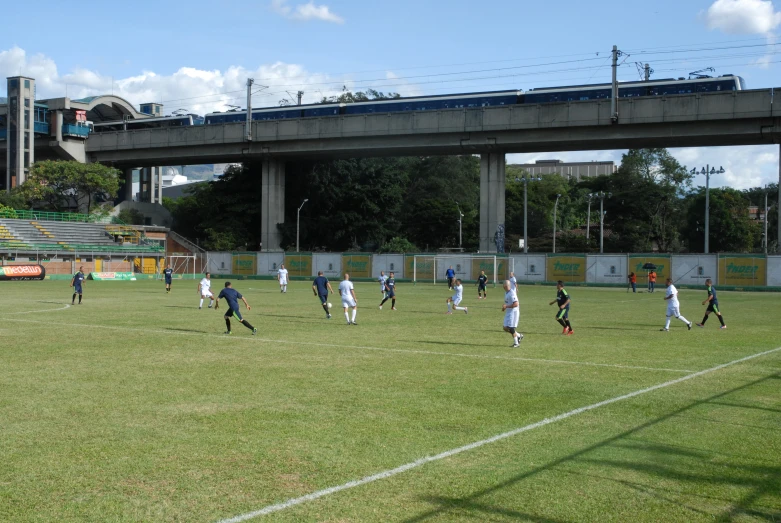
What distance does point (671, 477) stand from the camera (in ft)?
26.7

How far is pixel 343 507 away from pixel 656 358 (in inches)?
498

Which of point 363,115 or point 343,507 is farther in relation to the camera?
point 363,115

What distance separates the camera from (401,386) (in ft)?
44.9

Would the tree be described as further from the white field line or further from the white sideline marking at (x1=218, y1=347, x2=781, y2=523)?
the white sideline marking at (x1=218, y1=347, x2=781, y2=523)

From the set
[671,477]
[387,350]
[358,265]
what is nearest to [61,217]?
[358,265]

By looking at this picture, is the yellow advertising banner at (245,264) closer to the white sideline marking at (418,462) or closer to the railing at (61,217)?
the railing at (61,217)

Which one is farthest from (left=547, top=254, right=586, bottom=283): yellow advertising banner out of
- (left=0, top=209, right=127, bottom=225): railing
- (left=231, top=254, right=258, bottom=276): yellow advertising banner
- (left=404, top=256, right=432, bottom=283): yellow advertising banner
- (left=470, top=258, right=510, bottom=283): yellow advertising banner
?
(left=0, top=209, right=127, bottom=225): railing

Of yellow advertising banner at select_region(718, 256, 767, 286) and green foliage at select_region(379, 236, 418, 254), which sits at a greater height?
green foliage at select_region(379, 236, 418, 254)

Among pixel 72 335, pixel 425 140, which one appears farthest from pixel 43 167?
pixel 72 335

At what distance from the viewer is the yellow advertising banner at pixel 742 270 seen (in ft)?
187

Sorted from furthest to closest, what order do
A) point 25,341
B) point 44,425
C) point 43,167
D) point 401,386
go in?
point 43,167 < point 25,341 < point 401,386 < point 44,425

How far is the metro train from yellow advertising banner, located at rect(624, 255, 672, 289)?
12772 millimetres

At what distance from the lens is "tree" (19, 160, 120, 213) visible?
263ft

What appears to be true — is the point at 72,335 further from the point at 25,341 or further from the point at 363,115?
the point at 363,115
